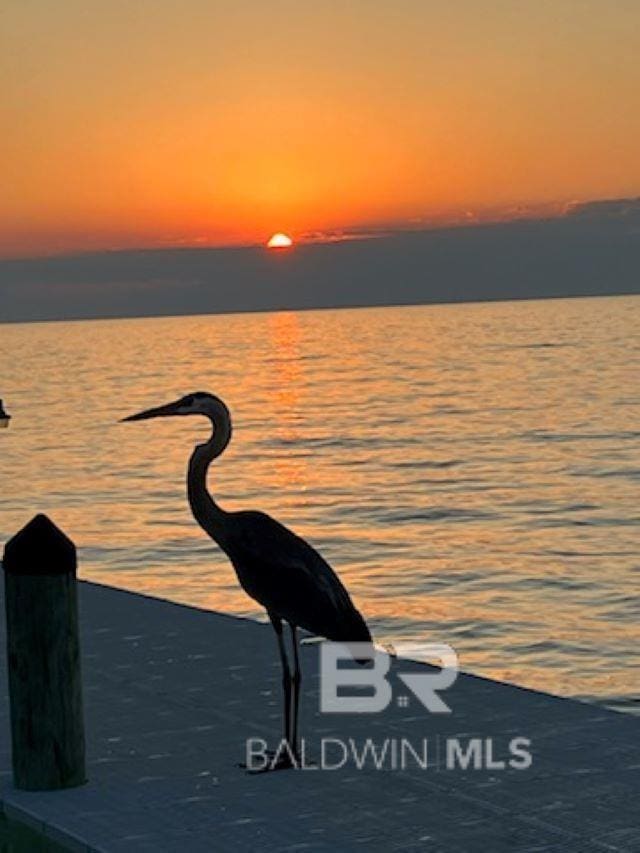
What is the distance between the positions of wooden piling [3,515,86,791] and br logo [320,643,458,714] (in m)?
2.02

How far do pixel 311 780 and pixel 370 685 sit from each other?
6.18ft

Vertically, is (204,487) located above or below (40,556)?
above

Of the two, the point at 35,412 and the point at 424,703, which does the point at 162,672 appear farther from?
the point at 35,412

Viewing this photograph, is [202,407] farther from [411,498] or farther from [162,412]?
[411,498]

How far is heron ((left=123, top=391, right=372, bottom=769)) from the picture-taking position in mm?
8602

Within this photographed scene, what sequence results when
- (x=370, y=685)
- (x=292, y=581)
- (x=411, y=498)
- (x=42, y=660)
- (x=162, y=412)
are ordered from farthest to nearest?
1. (x=411, y=498)
2. (x=370, y=685)
3. (x=162, y=412)
4. (x=292, y=581)
5. (x=42, y=660)

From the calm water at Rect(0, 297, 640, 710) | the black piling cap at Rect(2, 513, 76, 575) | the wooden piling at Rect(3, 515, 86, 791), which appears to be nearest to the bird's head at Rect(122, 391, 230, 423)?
the black piling cap at Rect(2, 513, 76, 575)

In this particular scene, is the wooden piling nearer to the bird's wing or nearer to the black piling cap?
the black piling cap

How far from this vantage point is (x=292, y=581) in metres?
8.62

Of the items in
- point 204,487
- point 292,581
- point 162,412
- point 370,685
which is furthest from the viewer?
point 370,685

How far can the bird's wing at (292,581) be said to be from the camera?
859 centimetres

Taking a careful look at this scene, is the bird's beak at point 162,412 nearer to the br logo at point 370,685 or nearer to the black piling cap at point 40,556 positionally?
the black piling cap at point 40,556

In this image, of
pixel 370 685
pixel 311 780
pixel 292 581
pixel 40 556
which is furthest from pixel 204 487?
pixel 370 685

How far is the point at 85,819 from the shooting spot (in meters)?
7.98
